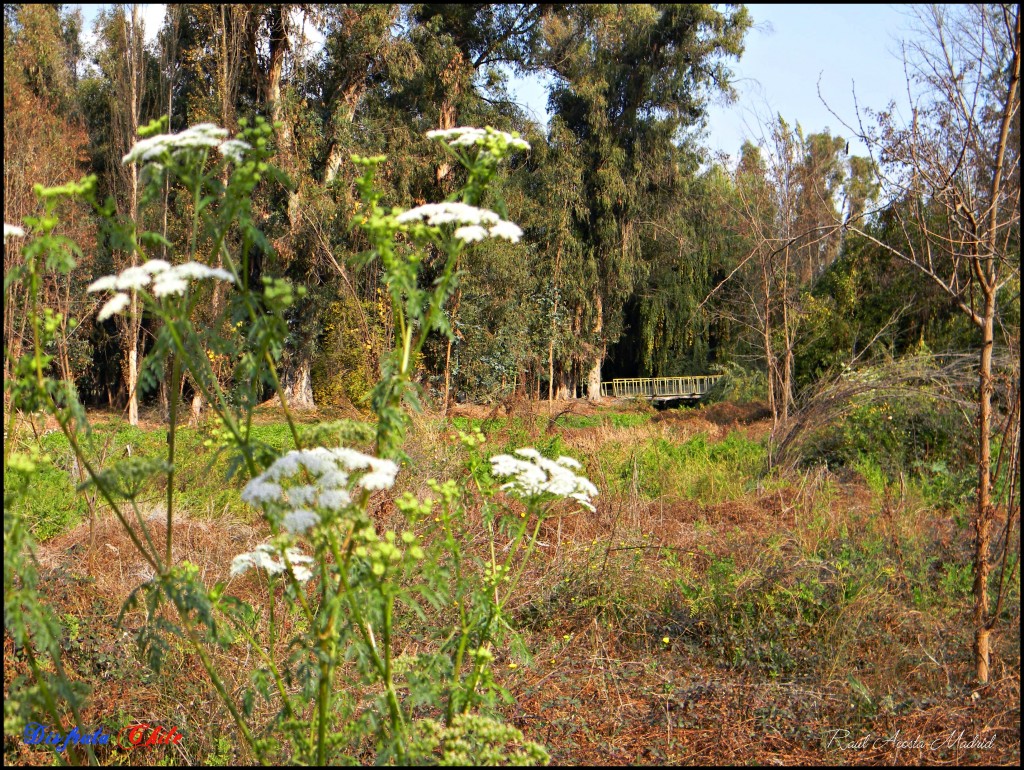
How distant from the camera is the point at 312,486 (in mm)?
2004

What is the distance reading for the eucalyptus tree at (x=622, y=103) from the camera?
71.8 feet

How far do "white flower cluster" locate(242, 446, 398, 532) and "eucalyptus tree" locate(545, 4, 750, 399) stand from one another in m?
20.3

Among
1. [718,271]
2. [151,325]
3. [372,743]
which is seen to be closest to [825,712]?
[372,743]

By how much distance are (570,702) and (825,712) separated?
1.07 meters

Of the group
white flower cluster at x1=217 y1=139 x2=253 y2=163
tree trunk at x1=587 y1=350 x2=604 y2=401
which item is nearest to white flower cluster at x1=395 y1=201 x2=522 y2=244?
white flower cluster at x1=217 y1=139 x2=253 y2=163

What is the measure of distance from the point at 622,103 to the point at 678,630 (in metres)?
21.0

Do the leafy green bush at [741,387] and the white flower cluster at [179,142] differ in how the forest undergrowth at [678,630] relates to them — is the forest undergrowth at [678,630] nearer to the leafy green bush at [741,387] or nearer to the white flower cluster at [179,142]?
the white flower cluster at [179,142]

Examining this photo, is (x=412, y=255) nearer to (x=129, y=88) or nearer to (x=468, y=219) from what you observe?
(x=468, y=219)

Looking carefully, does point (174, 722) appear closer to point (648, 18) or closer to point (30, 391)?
point (30, 391)

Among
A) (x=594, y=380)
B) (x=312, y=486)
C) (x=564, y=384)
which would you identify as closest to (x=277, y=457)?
(x=312, y=486)

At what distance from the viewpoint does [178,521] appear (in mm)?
5461

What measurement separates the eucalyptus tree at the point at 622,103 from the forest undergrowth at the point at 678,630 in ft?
54.9

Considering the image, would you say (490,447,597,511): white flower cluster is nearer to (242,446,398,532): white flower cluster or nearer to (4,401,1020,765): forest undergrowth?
(4,401,1020,765): forest undergrowth

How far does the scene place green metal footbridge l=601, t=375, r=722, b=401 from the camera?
23111mm
